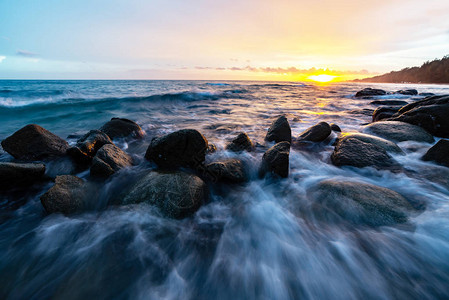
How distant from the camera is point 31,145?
A: 370 cm

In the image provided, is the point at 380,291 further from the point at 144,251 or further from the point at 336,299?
the point at 144,251

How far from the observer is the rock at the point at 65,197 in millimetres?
2428

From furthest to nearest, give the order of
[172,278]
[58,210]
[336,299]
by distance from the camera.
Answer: [58,210], [172,278], [336,299]

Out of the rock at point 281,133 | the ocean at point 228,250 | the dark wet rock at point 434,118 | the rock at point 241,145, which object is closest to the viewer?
the ocean at point 228,250

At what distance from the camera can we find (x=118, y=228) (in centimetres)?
230

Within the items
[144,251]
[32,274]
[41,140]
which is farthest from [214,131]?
[32,274]

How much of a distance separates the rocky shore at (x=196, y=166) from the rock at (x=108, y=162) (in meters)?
0.02

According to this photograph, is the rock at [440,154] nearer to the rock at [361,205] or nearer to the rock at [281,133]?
the rock at [361,205]

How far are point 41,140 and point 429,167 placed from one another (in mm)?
7509

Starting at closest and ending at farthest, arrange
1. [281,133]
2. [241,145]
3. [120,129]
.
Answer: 1. [241,145]
2. [281,133]
3. [120,129]

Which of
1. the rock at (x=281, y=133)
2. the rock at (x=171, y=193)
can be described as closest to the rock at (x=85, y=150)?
the rock at (x=171, y=193)

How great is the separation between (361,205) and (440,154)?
2.52m

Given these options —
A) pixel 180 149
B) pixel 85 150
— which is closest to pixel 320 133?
pixel 180 149

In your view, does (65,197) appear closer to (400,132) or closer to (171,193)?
(171,193)
